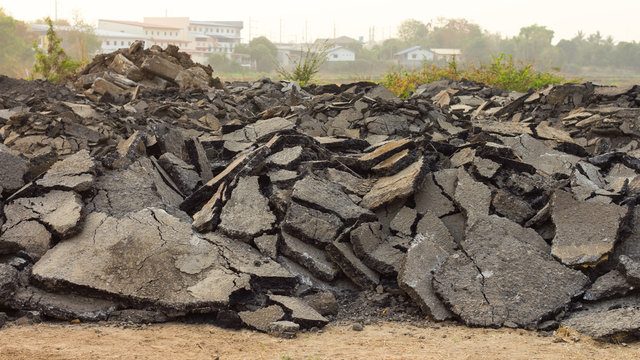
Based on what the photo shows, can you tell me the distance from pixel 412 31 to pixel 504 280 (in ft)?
281

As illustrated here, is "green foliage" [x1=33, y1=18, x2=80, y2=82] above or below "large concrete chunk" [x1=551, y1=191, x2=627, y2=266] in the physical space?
above

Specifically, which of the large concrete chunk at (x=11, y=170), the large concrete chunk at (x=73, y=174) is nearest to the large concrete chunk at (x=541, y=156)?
the large concrete chunk at (x=73, y=174)

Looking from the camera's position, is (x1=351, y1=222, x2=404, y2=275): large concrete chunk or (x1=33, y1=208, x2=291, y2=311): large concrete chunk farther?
(x1=351, y1=222, x2=404, y2=275): large concrete chunk

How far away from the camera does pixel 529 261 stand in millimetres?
4164

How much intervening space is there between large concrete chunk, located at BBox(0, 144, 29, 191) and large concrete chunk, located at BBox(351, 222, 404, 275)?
330cm

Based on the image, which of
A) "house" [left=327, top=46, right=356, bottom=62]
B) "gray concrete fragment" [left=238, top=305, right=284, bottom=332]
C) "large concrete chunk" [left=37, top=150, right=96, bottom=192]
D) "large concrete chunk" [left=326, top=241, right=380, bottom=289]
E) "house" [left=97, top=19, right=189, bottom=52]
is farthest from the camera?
"house" [left=327, top=46, right=356, bottom=62]

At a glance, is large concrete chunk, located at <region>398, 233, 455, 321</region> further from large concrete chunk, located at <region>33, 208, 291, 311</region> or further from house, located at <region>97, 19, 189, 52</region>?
house, located at <region>97, 19, 189, 52</region>

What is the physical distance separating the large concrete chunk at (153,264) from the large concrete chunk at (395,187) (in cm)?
125

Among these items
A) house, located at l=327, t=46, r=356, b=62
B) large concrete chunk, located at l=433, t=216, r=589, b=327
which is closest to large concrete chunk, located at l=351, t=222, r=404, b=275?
large concrete chunk, located at l=433, t=216, r=589, b=327

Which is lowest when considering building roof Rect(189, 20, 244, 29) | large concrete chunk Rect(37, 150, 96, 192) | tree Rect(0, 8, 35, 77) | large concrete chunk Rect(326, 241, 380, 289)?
large concrete chunk Rect(326, 241, 380, 289)

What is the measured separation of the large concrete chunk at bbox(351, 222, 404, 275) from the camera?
4.39 meters

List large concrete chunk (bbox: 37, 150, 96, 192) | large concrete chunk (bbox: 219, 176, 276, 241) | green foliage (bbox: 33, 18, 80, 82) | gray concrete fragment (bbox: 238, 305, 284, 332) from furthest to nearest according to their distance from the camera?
green foliage (bbox: 33, 18, 80, 82) < large concrete chunk (bbox: 37, 150, 96, 192) < large concrete chunk (bbox: 219, 176, 276, 241) < gray concrete fragment (bbox: 238, 305, 284, 332)

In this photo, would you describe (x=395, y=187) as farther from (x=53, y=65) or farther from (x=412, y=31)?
(x=412, y=31)

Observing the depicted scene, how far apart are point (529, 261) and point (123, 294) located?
10.4 ft
